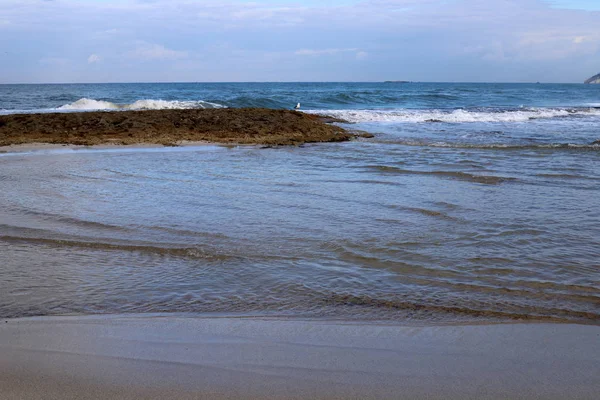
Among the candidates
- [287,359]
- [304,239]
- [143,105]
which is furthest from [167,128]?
[143,105]

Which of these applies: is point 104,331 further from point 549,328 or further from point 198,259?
point 549,328

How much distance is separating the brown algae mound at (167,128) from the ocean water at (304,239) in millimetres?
3951

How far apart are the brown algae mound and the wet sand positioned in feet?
40.3

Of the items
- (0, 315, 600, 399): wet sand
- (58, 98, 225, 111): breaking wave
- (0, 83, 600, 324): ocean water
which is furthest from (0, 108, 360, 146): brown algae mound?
(58, 98, 225, 111): breaking wave

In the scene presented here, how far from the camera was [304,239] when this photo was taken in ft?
19.7

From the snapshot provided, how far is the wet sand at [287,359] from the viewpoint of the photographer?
2900 mm

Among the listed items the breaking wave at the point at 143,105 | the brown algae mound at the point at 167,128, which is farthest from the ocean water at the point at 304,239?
the breaking wave at the point at 143,105

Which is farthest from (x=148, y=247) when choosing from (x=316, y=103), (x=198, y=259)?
(x=316, y=103)

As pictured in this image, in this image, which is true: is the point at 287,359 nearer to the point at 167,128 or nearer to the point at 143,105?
the point at 167,128

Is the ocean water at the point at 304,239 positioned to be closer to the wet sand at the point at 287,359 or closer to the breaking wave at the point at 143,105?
the wet sand at the point at 287,359

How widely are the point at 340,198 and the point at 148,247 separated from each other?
336cm

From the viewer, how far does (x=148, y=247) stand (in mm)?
5676

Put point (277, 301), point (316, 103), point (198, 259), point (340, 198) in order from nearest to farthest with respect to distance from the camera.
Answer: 1. point (277, 301)
2. point (198, 259)
3. point (340, 198)
4. point (316, 103)

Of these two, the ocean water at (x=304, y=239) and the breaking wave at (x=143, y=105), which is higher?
the breaking wave at (x=143, y=105)
